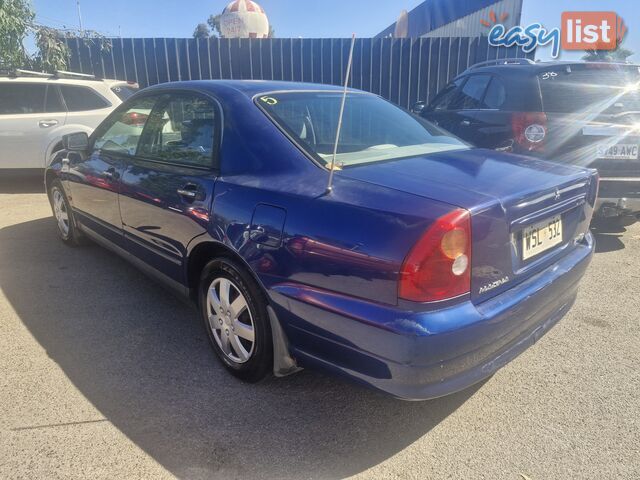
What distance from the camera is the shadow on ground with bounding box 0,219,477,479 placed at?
2219 mm

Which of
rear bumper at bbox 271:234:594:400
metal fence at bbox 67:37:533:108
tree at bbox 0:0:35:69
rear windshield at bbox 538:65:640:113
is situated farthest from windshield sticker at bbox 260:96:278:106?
tree at bbox 0:0:35:69

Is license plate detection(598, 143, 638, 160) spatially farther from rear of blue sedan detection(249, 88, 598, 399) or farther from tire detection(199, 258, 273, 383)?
tire detection(199, 258, 273, 383)

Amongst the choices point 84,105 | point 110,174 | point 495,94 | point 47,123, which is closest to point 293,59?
point 84,105

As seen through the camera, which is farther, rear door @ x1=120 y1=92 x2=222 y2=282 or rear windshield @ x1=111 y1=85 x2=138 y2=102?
Answer: rear windshield @ x1=111 y1=85 x2=138 y2=102

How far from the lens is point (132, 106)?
3840 millimetres

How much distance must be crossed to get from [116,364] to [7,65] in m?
9.75

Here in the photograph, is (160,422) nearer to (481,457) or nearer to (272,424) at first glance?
(272,424)

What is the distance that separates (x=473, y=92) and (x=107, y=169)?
3.96m

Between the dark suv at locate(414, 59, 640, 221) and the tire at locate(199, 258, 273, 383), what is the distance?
3.09 meters

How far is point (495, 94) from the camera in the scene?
5.22 metres

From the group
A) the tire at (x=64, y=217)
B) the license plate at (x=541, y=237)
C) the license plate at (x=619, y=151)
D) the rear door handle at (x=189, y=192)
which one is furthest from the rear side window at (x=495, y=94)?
the tire at (x=64, y=217)

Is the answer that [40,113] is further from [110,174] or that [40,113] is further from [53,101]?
[110,174]

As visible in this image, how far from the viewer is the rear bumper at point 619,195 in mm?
4465

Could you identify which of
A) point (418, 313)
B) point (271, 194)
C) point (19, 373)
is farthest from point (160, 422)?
point (418, 313)
